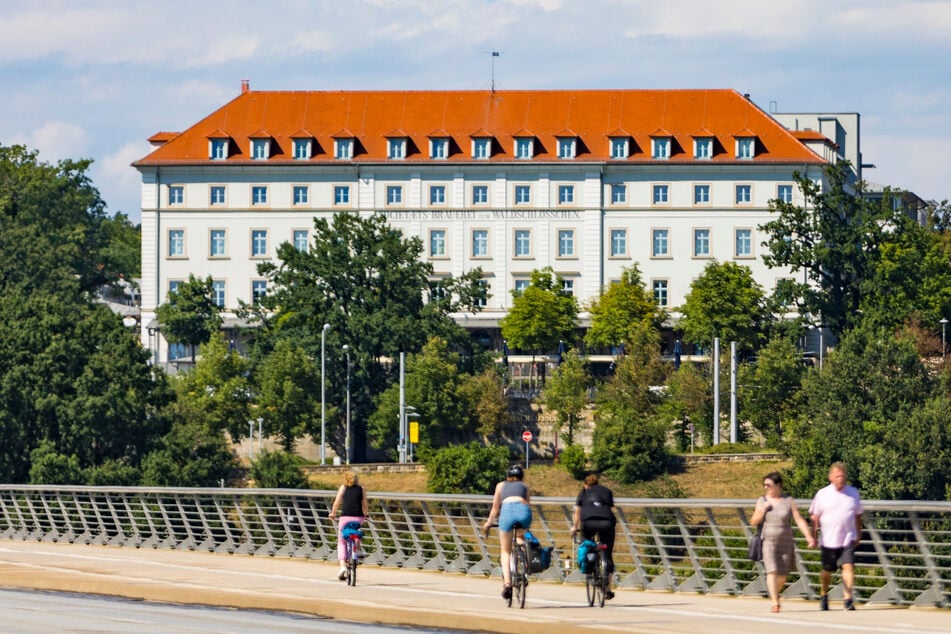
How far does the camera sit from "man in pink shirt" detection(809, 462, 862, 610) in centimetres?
2280

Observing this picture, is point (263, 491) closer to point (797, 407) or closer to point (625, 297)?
point (797, 407)

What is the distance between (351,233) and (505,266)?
16642 millimetres

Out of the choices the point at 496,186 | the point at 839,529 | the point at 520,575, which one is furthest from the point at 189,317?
the point at 839,529

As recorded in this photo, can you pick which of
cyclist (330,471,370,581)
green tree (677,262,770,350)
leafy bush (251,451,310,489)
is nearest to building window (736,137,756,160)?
green tree (677,262,770,350)

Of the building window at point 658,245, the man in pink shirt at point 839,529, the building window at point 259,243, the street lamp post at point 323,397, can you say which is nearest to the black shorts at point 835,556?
the man in pink shirt at point 839,529

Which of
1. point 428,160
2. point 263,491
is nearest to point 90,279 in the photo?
point 428,160

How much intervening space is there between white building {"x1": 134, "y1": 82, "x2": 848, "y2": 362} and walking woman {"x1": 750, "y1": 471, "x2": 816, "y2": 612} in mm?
109218

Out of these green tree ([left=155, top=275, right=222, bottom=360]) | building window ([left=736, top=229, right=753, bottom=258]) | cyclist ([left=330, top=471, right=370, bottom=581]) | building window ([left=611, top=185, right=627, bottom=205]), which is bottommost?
cyclist ([left=330, top=471, right=370, bottom=581])

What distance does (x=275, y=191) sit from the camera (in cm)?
13612

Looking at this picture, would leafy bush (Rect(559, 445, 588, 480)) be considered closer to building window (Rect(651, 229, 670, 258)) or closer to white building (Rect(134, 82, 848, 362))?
white building (Rect(134, 82, 848, 362))

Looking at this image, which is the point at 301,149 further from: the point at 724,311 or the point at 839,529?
the point at 839,529

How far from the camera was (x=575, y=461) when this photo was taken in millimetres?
104750

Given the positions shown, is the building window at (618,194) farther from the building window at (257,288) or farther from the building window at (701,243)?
the building window at (257,288)

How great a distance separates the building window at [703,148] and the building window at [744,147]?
1.83m
